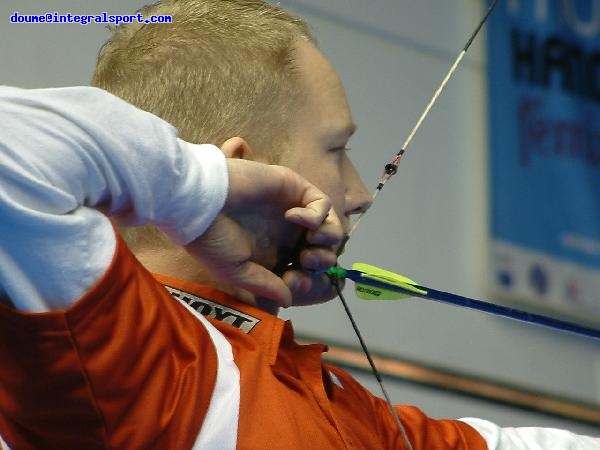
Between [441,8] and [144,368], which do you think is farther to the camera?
[441,8]

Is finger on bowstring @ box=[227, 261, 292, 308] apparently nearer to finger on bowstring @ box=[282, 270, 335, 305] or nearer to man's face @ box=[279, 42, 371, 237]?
finger on bowstring @ box=[282, 270, 335, 305]

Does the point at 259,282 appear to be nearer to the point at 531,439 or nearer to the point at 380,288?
the point at 380,288

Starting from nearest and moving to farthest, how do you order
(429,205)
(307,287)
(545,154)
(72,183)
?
1. (72,183)
2. (307,287)
3. (429,205)
4. (545,154)

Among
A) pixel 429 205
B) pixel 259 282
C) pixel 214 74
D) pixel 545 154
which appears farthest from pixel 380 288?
pixel 545 154

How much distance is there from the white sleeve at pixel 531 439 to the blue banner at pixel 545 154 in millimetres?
1098

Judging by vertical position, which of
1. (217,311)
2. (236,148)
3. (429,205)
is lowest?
(429,205)

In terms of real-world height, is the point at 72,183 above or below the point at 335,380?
above

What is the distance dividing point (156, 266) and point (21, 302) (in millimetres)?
333

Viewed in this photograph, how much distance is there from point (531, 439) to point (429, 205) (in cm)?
113

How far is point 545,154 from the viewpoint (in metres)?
2.51

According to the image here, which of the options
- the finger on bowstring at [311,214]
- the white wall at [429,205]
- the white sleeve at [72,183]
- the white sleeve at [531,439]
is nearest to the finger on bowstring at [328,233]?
the finger on bowstring at [311,214]

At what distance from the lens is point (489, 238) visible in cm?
241

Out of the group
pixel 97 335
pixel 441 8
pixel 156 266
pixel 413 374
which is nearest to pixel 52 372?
pixel 97 335

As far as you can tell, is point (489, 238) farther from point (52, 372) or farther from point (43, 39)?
point (52, 372)
